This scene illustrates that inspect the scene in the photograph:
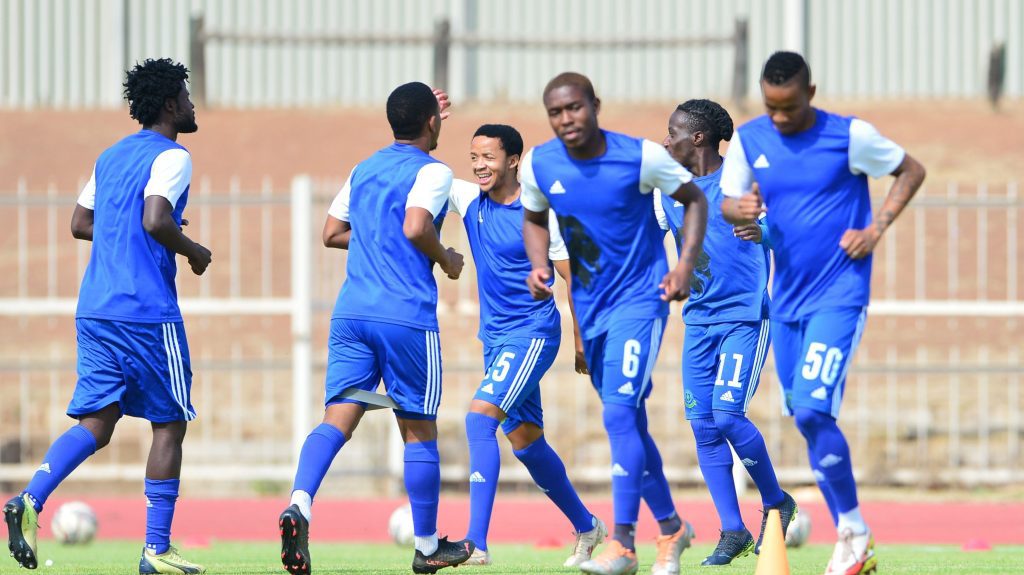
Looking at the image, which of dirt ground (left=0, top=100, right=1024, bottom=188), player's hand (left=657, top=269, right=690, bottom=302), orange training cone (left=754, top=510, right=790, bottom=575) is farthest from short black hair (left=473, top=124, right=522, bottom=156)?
dirt ground (left=0, top=100, right=1024, bottom=188)

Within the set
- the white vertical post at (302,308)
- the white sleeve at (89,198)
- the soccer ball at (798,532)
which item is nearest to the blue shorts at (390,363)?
the white sleeve at (89,198)

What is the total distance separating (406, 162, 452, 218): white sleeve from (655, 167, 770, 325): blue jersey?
1.46 m

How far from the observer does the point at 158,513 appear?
24.9 feet

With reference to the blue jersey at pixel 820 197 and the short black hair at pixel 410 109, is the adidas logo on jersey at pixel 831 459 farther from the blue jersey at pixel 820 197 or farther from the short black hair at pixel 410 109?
the short black hair at pixel 410 109

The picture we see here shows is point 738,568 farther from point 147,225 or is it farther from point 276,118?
point 276,118

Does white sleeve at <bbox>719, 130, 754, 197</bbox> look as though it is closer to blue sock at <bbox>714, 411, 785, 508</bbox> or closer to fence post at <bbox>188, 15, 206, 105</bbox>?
blue sock at <bbox>714, 411, 785, 508</bbox>

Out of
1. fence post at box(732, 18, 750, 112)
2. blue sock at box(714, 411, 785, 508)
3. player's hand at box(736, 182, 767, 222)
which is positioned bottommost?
blue sock at box(714, 411, 785, 508)

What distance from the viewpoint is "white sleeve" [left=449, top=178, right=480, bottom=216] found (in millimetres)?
8234

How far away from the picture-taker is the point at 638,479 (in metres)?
6.68

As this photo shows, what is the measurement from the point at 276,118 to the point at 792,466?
47.1 feet

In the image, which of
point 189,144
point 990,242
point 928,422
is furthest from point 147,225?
point 189,144

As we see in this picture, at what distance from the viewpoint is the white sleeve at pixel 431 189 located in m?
7.32

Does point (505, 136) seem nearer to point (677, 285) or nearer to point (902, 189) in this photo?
point (677, 285)

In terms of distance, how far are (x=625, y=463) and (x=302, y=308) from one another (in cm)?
789
